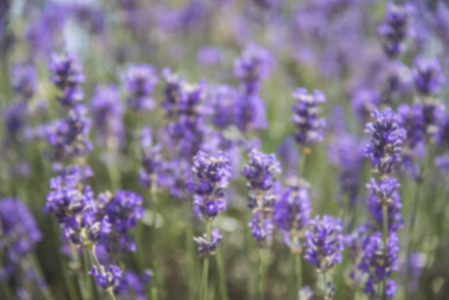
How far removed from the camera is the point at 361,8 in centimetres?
511

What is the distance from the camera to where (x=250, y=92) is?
2.84 m

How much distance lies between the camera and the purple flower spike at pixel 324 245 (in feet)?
6.09

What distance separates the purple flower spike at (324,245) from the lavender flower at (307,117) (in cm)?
61

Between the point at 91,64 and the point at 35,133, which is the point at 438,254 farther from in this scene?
the point at 91,64

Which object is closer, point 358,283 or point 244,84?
point 358,283

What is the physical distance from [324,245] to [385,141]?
1.43 ft

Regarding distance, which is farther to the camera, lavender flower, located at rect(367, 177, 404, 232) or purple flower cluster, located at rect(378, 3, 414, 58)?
purple flower cluster, located at rect(378, 3, 414, 58)

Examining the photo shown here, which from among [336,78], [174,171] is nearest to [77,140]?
[174,171]

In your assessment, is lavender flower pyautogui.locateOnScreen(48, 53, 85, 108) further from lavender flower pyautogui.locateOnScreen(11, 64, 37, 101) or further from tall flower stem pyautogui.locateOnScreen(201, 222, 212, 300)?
tall flower stem pyautogui.locateOnScreen(201, 222, 212, 300)

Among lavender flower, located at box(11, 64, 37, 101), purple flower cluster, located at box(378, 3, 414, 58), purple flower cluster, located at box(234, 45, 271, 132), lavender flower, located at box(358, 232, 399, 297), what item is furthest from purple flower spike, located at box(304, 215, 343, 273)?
lavender flower, located at box(11, 64, 37, 101)

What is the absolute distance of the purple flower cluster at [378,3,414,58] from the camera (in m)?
2.70

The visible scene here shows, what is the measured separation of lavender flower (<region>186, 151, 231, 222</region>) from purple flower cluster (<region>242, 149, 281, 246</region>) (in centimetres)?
10

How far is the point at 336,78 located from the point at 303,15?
687 millimetres

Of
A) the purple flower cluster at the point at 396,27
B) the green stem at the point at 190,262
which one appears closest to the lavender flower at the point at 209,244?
the green stem at the point at 190,262
